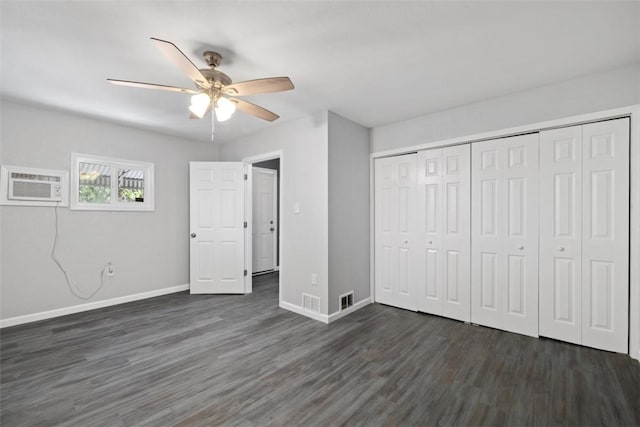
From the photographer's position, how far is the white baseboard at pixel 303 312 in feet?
10.6

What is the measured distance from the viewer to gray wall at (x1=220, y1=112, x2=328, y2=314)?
3297 millimetres

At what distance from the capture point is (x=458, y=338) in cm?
278

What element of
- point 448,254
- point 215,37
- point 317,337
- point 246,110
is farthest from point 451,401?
point 215,37

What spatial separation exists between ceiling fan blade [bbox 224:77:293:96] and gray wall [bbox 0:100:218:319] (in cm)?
280

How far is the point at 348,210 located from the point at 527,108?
85.7 inches

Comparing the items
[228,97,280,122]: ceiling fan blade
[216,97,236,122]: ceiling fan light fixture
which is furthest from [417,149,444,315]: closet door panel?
[216,97,236,122]: ceiling fan light fixture

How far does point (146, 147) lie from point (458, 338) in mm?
4887

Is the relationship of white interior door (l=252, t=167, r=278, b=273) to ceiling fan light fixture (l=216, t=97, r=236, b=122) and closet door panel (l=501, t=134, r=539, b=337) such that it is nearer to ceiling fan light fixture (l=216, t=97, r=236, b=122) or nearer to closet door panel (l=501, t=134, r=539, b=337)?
ceiling fan light fixture (l=216, t=97, r=236, b=122)

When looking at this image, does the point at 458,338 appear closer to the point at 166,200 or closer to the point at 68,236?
the point at 166,200

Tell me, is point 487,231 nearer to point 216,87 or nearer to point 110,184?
point 216,87

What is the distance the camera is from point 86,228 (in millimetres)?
3596

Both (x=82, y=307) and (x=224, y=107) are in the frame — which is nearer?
(x=224, y=107)

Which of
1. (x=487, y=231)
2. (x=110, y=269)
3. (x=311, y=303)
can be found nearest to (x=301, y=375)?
(x=311, y=303)

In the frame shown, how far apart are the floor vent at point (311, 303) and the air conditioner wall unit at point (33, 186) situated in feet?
10.7
